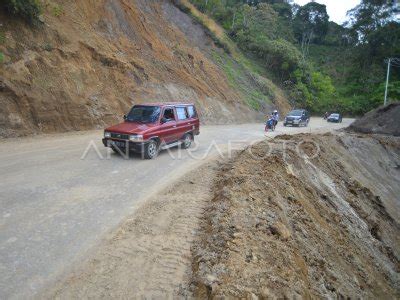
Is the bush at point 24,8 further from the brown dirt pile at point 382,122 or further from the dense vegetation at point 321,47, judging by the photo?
the dense vegetation at point 321,47

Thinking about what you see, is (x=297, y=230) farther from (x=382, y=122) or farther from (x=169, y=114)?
(x=382, y=122)

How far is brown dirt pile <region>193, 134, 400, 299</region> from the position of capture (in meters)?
4.21

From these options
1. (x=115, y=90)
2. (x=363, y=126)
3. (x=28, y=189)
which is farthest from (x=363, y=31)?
(x=28, y=189)

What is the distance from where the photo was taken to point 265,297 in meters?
3.71

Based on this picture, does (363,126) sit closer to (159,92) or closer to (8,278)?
(159,92)

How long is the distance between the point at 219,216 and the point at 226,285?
2.02 m

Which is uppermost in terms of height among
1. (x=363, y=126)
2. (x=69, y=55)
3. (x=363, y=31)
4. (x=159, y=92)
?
(x=363, y=31)

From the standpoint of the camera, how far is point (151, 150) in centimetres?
1058

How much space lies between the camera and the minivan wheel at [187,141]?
1282 centimetres

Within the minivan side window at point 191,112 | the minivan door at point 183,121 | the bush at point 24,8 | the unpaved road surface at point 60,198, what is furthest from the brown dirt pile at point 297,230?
the bush at point 24,8

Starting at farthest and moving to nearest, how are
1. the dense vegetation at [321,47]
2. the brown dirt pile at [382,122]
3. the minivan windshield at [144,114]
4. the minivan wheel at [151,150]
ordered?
the dense vegetation at [321,47] < the brown dirt pile at [382,122] < the minivan windshield at [144,114] < the minivan wheel at [151,150]

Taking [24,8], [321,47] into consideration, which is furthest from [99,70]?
[321,47]

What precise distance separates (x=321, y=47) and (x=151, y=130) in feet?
233

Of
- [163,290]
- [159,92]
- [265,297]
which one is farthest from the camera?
Answer: [159,92]
